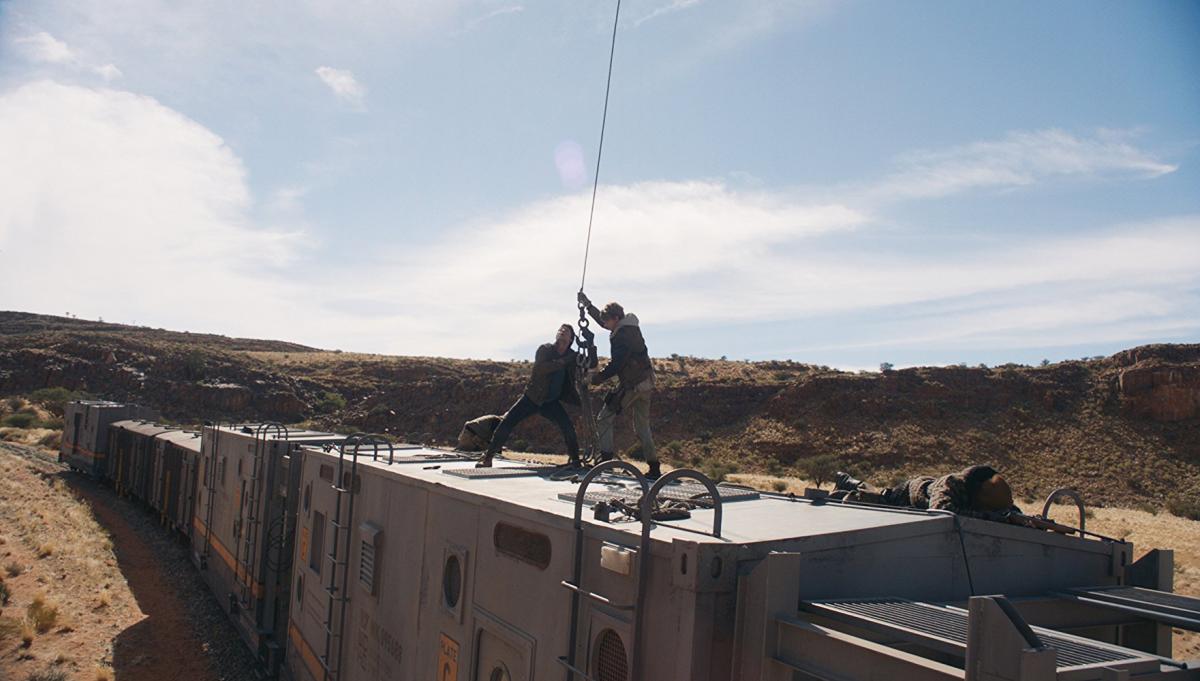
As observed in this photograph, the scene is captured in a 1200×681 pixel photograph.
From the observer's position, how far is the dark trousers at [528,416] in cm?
796

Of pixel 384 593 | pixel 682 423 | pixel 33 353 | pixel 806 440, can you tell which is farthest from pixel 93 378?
pixel 384 593

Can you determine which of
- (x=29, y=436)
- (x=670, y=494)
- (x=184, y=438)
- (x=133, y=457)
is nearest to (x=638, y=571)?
(x=670, y=494)

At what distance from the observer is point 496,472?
22.2ft

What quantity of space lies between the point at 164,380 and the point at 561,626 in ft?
183

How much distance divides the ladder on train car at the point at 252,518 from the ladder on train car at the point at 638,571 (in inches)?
307

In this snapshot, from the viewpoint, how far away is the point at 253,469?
36.7 ft

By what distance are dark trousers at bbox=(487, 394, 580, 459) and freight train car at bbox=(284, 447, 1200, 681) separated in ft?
2.98

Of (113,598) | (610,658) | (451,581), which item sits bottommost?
(113,598)

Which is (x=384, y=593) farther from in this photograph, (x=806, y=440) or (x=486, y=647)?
(x=806, y=440)

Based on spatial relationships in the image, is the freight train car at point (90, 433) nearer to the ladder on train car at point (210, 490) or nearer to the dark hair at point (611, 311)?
the ladder on train car at point (210, 490)

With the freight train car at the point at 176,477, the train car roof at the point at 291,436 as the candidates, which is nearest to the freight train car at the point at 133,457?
the freight train car at the point at 176,477

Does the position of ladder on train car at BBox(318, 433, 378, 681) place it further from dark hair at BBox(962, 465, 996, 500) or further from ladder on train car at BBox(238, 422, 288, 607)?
dark hair at BBox(962, 465, 996, 500)

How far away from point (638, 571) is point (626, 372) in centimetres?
427

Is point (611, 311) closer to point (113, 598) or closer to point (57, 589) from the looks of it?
point (113, 598)
